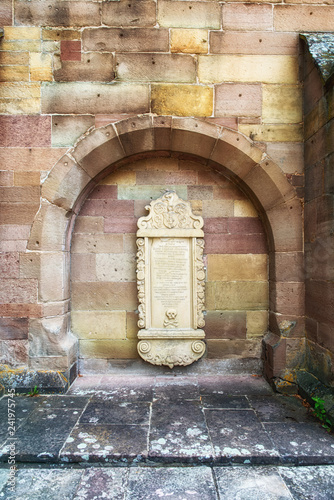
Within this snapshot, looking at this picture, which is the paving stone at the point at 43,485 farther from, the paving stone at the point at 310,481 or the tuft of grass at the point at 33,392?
the paving stone at the point at 310,481

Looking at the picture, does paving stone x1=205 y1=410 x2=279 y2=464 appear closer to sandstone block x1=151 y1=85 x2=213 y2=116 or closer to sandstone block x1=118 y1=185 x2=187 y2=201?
sandstone block x1=118 y1=185 x2=187 y2=201

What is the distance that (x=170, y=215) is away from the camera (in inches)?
137

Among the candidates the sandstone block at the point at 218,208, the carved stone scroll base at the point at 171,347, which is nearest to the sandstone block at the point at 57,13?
the sandstone block at the point at 218,208

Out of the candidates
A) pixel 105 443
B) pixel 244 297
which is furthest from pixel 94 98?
pixel 105 443

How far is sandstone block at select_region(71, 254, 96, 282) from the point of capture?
140 inches

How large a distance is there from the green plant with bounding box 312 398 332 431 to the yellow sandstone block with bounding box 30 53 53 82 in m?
4.28

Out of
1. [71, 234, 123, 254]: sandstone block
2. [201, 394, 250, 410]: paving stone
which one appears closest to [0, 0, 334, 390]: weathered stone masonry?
[71, 234, 123, 254]: sandstone block

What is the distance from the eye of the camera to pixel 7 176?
326cm

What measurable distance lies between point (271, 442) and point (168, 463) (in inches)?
32.6

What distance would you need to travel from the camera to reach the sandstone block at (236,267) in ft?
11.7

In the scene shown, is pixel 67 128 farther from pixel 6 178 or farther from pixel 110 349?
pixel 110 349

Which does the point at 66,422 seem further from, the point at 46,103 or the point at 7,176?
the point at 46,103

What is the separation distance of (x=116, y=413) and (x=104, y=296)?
4.21ft

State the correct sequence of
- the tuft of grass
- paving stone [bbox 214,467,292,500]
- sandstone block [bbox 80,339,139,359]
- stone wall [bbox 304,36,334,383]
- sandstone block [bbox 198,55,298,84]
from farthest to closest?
sandstone block [bbox 80,339,139,359] < sandstone block [bbox 198,55,298,84] < the tuft of grass < stone wall [bbox 304,36,334,383] < paving stone [bbox 214,467,292,500]
